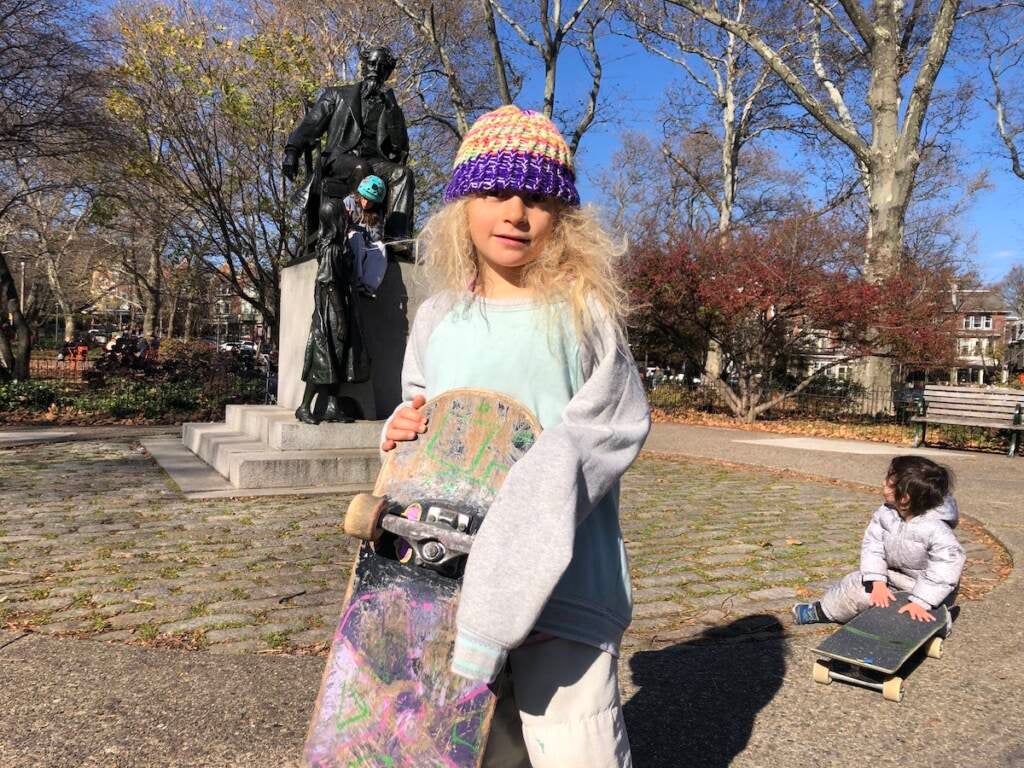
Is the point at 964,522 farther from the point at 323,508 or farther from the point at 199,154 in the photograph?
the point at 199,154

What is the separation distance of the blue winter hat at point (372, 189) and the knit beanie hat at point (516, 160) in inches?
228

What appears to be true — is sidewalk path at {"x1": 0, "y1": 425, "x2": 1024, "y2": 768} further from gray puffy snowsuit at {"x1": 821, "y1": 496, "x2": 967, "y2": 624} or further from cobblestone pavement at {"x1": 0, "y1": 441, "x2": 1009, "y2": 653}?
gray puffy snowsuit at {"x1": 821, "y1": 496, "x2": 967, "y2": 624}

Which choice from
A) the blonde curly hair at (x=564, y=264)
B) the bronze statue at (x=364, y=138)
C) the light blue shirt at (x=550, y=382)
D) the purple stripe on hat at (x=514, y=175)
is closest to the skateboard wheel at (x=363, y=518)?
the light blue shirt at (x=550, y=382)

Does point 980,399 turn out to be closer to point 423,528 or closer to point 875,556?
point 875,556

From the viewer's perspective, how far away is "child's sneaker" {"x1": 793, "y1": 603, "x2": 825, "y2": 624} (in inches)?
150

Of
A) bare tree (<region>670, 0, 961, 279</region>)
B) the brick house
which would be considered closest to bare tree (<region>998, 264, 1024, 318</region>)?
the brick house

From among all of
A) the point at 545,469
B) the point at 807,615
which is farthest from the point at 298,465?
the point at 545,469

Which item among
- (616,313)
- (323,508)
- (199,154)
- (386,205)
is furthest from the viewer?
(199,154)

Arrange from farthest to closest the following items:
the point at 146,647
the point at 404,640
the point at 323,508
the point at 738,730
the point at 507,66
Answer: the point at 507,66 < the point at 323,508 < the point at 146,647 < the point at 738,730 < the point at 404,640

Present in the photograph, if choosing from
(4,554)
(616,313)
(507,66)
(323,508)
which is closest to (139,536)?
(4,554)

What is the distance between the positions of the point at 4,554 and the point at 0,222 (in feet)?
97.3

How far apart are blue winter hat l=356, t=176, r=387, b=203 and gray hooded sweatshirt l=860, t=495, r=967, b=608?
5.38 meters

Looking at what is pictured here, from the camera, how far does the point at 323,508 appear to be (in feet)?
19.8

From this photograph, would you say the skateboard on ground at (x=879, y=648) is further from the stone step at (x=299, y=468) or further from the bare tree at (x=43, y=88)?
the bare tree at (x=43, y=88)
